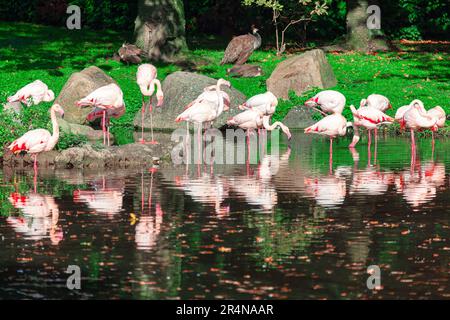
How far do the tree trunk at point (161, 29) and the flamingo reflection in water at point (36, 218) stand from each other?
18.6m

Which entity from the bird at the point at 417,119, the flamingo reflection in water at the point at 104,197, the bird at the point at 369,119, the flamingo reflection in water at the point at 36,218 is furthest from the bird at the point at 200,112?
the flamingo reflection in water at the point at 36,218

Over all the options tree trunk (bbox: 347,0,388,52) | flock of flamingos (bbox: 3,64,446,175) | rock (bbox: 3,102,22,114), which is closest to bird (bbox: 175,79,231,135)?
flock of flamingos (bbox: 3,64,446,175)

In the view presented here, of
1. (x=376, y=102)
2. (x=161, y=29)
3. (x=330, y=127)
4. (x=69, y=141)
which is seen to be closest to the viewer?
(x=69, y=141)

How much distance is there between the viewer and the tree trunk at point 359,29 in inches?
1391

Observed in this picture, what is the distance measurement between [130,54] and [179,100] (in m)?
6.85

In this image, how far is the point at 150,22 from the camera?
33.4 m

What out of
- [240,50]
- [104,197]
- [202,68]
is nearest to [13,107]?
[104,197]

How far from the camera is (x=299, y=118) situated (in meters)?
26.3

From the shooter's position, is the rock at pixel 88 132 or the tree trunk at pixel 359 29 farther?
the tree trunk at pixel 359 29

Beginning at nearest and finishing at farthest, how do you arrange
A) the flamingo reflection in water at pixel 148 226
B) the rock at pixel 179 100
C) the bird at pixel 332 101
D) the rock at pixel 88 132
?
1. the flamingo reflection in water at pixel 148 226
2. the rock at pixel 88 132
3. the bird at pixel 332 101
4. the rock at pixel 179 100

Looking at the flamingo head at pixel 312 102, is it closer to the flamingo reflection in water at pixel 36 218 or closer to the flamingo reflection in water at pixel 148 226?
the flamingo reflection in water at pixel 148 226

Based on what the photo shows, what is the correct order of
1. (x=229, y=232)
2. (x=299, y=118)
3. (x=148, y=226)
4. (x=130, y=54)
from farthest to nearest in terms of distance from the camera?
(x=130, y=54) < (x=299, y=118) < (x=148, y=226) < (x=229, y=232)

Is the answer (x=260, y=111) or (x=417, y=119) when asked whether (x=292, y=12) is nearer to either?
(x=260, y=111)
